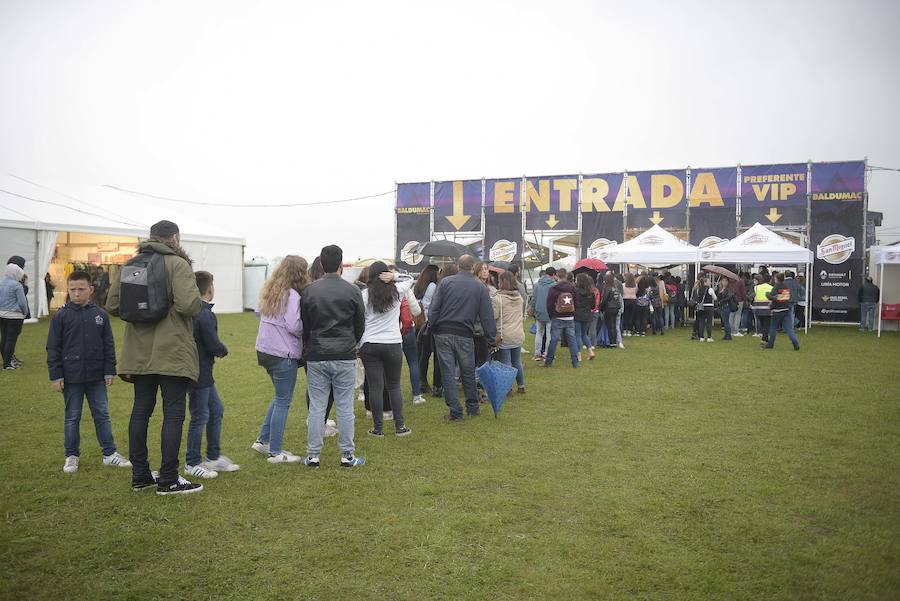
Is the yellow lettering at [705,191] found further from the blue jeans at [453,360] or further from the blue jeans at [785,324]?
the blue jeans at [453,360]

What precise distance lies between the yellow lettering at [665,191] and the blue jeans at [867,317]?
6416 mm

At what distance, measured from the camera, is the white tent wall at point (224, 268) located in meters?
23.7

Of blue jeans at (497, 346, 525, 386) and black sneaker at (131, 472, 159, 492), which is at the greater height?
blue jeans at (497, 346, 525, 386)

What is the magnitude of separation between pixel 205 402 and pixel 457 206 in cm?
2062

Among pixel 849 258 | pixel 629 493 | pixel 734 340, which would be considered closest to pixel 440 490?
pixel 629 493

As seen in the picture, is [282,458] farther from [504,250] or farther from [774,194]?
[774,194]

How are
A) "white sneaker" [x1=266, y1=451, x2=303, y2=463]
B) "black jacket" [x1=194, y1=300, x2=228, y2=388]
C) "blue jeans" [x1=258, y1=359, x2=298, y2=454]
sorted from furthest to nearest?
1. "white sneaker" [x1=266, y1=451, x2=303, y2=463]
2. "blue jeans" [x1=258, y1=359, x2=298, y2=454]
3. "black jacket" [x1=194, y1=300, x2=228, y2=388]

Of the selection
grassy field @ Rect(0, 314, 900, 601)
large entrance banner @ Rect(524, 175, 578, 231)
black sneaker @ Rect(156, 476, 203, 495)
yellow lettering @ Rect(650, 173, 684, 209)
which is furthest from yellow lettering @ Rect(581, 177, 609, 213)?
black sneaker @ Rect(156, 476, 203, 495)

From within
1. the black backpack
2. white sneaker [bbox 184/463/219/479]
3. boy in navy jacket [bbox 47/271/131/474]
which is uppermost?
the black backpack

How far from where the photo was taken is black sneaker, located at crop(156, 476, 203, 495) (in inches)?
175

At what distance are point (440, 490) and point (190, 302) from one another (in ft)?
6.98

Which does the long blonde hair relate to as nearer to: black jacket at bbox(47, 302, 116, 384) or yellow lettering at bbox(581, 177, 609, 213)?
black jacket at bbox(47, 302, 116, 384)

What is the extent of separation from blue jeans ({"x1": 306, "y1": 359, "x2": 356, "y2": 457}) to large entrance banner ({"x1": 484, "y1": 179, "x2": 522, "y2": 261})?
748 inches

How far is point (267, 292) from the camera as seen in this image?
514 centimetres
